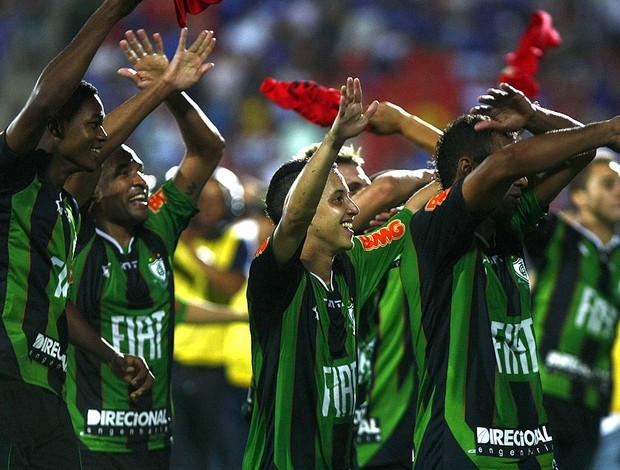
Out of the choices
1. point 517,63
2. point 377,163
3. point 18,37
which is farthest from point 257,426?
point 18,37

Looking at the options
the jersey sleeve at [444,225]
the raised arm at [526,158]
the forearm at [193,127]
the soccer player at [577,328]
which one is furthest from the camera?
the soccer player at [577,328]

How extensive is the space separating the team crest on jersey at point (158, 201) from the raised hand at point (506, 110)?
1909 millimetres

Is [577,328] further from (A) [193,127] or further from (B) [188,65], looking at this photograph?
(B) [188,65]

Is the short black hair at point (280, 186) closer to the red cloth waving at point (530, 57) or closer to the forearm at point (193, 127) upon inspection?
the forearm at point (193, 127)

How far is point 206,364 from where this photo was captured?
29.2 feet

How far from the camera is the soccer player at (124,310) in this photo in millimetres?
5156

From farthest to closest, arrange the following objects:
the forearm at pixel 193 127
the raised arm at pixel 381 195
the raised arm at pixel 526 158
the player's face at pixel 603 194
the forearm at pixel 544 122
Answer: the player's face at pixel 603 194
the forearm at pixel 193 127
the raised arm at pixel 381 195
the forearm at pixel 544 122
the raised arm at pixel 526 158

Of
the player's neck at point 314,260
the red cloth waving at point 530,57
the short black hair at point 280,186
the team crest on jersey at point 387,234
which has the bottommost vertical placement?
the player's neck at point 314,260

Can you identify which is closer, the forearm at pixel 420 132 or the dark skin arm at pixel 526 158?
the dark skin arm at pixel 526 158

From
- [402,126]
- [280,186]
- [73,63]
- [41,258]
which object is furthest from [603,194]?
[73,63]

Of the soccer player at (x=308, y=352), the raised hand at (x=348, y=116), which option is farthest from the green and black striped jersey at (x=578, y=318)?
the raised hand at (x=348, y=116)

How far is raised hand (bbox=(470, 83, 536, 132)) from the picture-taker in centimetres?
407

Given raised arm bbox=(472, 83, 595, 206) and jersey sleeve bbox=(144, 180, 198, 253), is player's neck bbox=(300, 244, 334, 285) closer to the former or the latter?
raised arm bbox=(472, 83, 595, 206)

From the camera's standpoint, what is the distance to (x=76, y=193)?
495 centimetres
